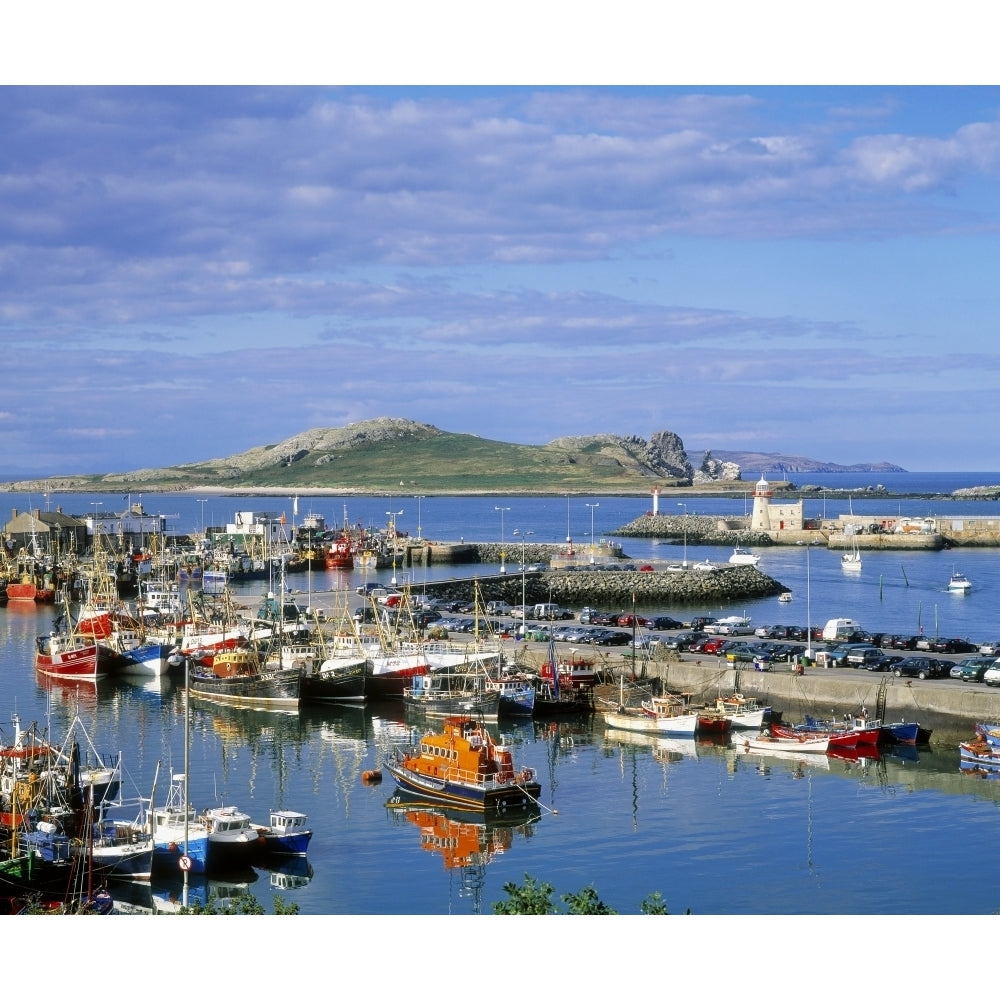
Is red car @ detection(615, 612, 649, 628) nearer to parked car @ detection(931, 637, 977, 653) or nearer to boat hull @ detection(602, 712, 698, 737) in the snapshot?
parked car @ detection(931, 637, 977, 653)

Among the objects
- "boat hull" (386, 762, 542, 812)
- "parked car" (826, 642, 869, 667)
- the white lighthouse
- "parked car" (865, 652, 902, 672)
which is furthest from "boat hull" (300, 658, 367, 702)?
the white lighthouse

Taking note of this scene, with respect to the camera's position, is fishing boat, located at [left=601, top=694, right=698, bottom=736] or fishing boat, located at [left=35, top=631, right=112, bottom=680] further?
fishing boat, located at [left=35, top=631, right=112, bottom=680]

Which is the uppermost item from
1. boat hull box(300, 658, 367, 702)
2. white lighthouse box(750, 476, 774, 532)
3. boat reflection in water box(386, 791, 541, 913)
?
white lighthouse box(750, 476, 774, 532)

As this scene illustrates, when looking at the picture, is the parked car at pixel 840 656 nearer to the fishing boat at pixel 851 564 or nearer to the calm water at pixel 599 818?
the calm water at pixel 599 818

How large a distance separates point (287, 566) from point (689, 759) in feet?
199

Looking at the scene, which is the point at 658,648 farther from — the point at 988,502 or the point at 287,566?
the point at 988,502

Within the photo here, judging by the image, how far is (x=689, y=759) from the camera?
31.6 meters

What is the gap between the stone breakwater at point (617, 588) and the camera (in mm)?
66688

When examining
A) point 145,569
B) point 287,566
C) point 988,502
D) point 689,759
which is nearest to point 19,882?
point 689,759

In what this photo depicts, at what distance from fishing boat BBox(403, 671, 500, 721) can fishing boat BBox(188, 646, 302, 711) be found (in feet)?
10.3

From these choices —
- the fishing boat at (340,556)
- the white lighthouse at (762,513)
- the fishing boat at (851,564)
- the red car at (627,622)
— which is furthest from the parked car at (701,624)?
the white lighthouse at (762,513)

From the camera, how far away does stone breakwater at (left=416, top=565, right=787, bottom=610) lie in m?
66.7

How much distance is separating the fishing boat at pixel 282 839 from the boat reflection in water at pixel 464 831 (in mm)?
2340

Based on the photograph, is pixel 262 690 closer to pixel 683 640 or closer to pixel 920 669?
pixel 683 640
